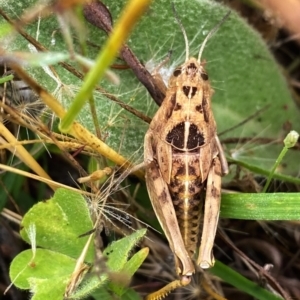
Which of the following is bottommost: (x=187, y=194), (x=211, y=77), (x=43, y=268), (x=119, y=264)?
(x=43, y=268)

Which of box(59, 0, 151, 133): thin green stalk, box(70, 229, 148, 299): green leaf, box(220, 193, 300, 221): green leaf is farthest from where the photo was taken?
box(220, 193, 300, 221): green leaf

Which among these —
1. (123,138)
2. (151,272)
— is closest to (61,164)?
(123,138)

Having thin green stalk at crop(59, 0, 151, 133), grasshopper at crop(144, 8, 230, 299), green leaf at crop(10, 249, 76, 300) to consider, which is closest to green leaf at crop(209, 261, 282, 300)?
grasshopper at crop(144, 8, 230, 299)

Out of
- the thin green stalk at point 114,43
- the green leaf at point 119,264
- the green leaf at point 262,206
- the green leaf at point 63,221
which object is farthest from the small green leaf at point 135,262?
the thin green stalk at point 114,43

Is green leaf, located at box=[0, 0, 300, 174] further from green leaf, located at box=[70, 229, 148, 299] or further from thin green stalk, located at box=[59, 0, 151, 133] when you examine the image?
thin green stalk, located at box=[59, 0, 151, 133]

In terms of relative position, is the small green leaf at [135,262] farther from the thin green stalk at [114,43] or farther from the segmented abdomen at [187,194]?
the thin green stalk at [114,43]

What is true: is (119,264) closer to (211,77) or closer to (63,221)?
(63,221)

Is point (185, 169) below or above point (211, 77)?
below

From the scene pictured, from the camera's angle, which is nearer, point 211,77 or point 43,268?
point 43,268

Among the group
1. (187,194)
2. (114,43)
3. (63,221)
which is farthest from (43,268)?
(114,43)

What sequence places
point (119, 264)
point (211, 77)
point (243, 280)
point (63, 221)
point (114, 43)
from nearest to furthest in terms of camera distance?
point (114, 43) < point (119, 264) < point (63, 221) < point (243, 280) < point (211, 77)
